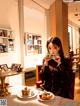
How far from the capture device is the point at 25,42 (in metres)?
5.65

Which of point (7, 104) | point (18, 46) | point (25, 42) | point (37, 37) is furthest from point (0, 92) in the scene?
point (37, 37)

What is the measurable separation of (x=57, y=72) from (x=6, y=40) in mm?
2845

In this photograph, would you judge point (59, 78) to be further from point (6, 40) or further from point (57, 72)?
point (6, 40)

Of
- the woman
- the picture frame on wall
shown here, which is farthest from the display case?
the woman

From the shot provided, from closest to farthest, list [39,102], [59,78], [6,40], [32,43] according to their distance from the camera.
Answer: [39,102], [59,78], [6,40], [32,43]

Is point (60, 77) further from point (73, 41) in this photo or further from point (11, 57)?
point (73, 41)

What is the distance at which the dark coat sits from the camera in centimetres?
206

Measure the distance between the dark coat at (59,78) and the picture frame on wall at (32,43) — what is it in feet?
11.7

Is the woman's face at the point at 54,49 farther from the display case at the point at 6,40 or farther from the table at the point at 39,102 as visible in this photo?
the display case at the point at 6,40

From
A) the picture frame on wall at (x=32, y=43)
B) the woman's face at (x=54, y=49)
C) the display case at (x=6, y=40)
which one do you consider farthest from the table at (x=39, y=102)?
the picture frame on wall at (x=32, y=43)

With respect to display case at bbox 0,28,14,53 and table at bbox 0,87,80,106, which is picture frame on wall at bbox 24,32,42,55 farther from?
table at bbox 0,87,80,106

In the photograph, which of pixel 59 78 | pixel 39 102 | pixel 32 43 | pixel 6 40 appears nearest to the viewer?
pixel 39 102

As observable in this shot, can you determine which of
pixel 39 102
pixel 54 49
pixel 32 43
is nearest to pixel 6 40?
pixel 32 43

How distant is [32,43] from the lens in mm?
6090
